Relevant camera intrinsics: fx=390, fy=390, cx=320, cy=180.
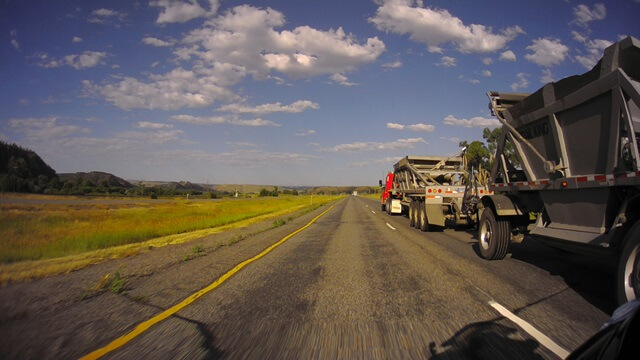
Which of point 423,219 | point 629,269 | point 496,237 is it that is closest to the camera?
point 629,269

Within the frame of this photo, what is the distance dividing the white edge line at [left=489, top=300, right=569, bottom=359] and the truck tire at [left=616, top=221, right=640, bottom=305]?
116 cm

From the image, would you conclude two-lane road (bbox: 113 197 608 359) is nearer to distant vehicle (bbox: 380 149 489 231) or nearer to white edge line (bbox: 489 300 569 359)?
white edge line (bbox: 489 300 569 359)

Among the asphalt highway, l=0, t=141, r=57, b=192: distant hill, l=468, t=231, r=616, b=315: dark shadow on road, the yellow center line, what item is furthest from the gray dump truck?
l=0, t=141, r=57, b=192: distant hill

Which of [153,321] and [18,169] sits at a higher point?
[18,169]

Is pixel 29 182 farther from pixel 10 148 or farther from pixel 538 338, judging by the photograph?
pixel 538 338

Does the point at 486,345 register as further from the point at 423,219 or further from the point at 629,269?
the point at 423,219

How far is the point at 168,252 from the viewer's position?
11.3m

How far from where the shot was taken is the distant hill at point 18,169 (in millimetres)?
20781

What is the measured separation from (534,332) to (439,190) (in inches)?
446

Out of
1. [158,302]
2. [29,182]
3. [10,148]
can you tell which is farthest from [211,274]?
[10,148]

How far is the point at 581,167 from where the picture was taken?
6.14m

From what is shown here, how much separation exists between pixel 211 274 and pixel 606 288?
6757 millimetres

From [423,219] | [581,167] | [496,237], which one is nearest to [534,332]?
[581,167]

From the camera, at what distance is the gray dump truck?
16.3ft
